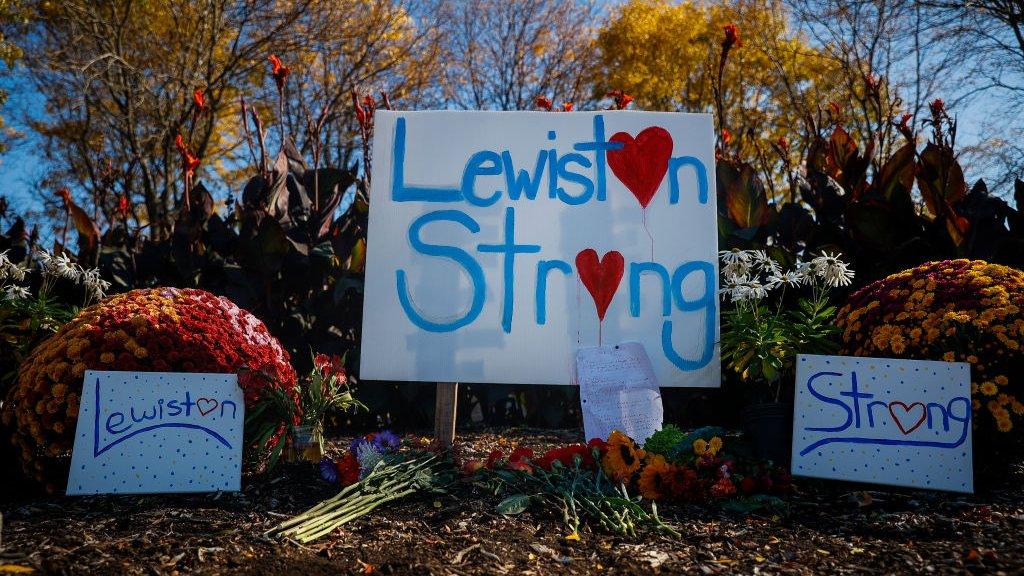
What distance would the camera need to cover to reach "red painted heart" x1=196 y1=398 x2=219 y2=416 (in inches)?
97.3

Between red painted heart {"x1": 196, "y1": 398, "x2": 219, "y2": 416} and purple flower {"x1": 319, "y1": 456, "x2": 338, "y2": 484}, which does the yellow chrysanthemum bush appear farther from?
red painted heart {"x1": 196, "y1": 398, "x2": 219, "y2": 416}

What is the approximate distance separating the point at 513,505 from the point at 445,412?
0.81 meters

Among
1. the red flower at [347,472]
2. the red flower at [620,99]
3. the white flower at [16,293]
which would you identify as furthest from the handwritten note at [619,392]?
the white flower at [16,293]

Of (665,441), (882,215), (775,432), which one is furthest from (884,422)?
(882,215)

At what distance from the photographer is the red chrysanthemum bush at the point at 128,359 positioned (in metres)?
2.48

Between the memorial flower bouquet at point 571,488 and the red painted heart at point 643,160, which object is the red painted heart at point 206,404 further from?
the red painted heart at point 643,160

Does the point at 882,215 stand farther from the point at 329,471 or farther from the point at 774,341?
the point at 329,471

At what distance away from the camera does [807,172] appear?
387cm

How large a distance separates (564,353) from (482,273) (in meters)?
0.45

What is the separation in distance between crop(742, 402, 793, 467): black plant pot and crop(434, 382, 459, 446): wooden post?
1143 mm

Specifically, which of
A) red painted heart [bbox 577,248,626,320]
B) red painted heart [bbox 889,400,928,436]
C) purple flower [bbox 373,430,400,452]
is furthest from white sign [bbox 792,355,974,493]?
purple flower [bbox 373,430,400,452]

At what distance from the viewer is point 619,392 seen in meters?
2.83

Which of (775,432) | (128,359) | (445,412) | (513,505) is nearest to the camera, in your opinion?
(513,505)

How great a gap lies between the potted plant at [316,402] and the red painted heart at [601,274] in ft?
3.30
